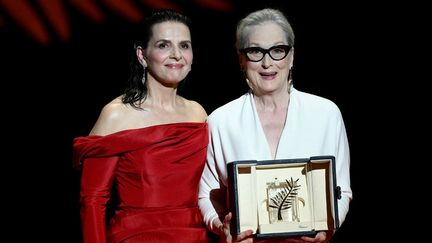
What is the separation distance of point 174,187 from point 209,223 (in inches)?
6.8

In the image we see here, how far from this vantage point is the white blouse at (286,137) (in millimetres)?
2006

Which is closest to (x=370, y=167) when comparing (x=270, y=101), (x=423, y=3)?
(x=423, y=3)

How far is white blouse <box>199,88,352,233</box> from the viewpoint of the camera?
79.0 inches

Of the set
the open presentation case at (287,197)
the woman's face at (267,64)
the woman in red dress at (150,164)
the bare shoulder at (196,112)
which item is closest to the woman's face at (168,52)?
the woman in red dress at (150,164)

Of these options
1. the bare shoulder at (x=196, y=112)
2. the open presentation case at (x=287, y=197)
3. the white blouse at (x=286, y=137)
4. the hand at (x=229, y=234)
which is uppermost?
the bare shoulder at (x=196, y=112)

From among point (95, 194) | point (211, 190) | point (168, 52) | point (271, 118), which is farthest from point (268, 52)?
point (95, 194)

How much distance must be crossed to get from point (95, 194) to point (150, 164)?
196mm

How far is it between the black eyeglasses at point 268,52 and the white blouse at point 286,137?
0.13 metres

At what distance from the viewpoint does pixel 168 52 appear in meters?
2.19

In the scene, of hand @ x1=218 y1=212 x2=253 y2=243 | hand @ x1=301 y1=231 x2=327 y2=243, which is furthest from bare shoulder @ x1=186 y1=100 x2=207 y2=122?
hand @ x1=301 y1=231 x2=327 y2=243

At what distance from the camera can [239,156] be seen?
2029 millimetres

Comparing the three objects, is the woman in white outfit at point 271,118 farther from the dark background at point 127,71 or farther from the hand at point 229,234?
the dark background at point 127,71

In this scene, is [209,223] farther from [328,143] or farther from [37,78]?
[37,78]

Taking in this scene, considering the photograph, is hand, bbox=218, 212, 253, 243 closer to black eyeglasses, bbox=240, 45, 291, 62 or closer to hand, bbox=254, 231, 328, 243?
hand, bbox=254, 231, 328, 243
